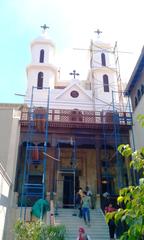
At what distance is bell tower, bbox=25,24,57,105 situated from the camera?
24.1 metres

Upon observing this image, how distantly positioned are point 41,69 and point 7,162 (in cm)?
1469

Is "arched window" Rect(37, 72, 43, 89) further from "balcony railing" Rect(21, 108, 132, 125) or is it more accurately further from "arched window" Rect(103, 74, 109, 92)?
"balcony railing" Rect(21, 108, 132, 125)

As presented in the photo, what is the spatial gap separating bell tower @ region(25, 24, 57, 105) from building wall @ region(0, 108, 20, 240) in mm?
8702

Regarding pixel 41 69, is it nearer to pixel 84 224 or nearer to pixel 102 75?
pixel 102 75

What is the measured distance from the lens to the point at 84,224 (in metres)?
10.6

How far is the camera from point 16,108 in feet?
50.3

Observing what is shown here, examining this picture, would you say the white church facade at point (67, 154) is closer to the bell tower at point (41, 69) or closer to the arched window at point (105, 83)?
the bell tower at point (41, 69)

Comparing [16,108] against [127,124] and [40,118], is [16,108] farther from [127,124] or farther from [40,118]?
[127,124]

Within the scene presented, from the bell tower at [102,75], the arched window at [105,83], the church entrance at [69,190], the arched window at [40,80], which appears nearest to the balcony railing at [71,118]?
the church entrance at [69,190]

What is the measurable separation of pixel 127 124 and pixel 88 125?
2320 mm

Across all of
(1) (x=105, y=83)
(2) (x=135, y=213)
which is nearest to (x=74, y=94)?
(1) (x=105, y=83)

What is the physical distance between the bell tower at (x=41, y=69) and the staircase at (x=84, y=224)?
12.9 meters

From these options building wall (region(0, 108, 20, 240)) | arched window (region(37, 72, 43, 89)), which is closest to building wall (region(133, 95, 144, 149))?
building wall (region(0, 108, 20, 240))

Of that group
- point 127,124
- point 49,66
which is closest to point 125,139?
point 127,124
